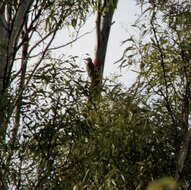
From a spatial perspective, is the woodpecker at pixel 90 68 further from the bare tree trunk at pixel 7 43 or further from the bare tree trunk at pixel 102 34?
the bare tree trunk at pixel 7 43

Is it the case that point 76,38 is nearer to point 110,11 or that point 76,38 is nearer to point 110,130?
point 110,130

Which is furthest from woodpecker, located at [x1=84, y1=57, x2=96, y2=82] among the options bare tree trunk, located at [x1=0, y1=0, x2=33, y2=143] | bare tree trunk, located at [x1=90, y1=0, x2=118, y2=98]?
bare tree trunk, located at [x1=0, y1=0, x2=33, y2=143]

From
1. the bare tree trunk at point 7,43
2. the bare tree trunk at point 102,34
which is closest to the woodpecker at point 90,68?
the bare tree trunk at point 102,34

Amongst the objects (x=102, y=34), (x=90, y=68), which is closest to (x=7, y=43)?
(x=90, y=68)

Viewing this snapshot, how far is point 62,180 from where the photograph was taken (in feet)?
11.2

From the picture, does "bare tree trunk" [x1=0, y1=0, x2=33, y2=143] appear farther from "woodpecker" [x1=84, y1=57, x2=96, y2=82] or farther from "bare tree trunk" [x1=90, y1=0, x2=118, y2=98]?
"bare tree trunk" [x1=90, y1=0, x2=118, y2=98]

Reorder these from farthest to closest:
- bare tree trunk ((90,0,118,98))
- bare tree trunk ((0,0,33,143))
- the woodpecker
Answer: bare tree trunk ((90,0,118,98))
the woodpecker
bare tree trunk ((0,0,33,143))

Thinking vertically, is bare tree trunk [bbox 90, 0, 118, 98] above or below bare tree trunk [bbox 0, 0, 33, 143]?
above

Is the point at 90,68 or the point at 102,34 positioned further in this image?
the point at 102,34

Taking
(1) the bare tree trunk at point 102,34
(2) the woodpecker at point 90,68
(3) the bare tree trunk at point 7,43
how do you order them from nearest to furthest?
1. (3) the bare tree trunk at point 7,43
2. (2) the woodpecker at point 90,68
3. (1) the bare tree trunk at point 102,34

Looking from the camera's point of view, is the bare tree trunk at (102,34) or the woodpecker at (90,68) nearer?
the woodpecker at (90,68)

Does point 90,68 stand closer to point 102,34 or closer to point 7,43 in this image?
point 102,34

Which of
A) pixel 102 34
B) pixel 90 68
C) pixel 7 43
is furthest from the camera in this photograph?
pixel 102 34

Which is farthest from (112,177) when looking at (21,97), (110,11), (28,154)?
(110,11)
